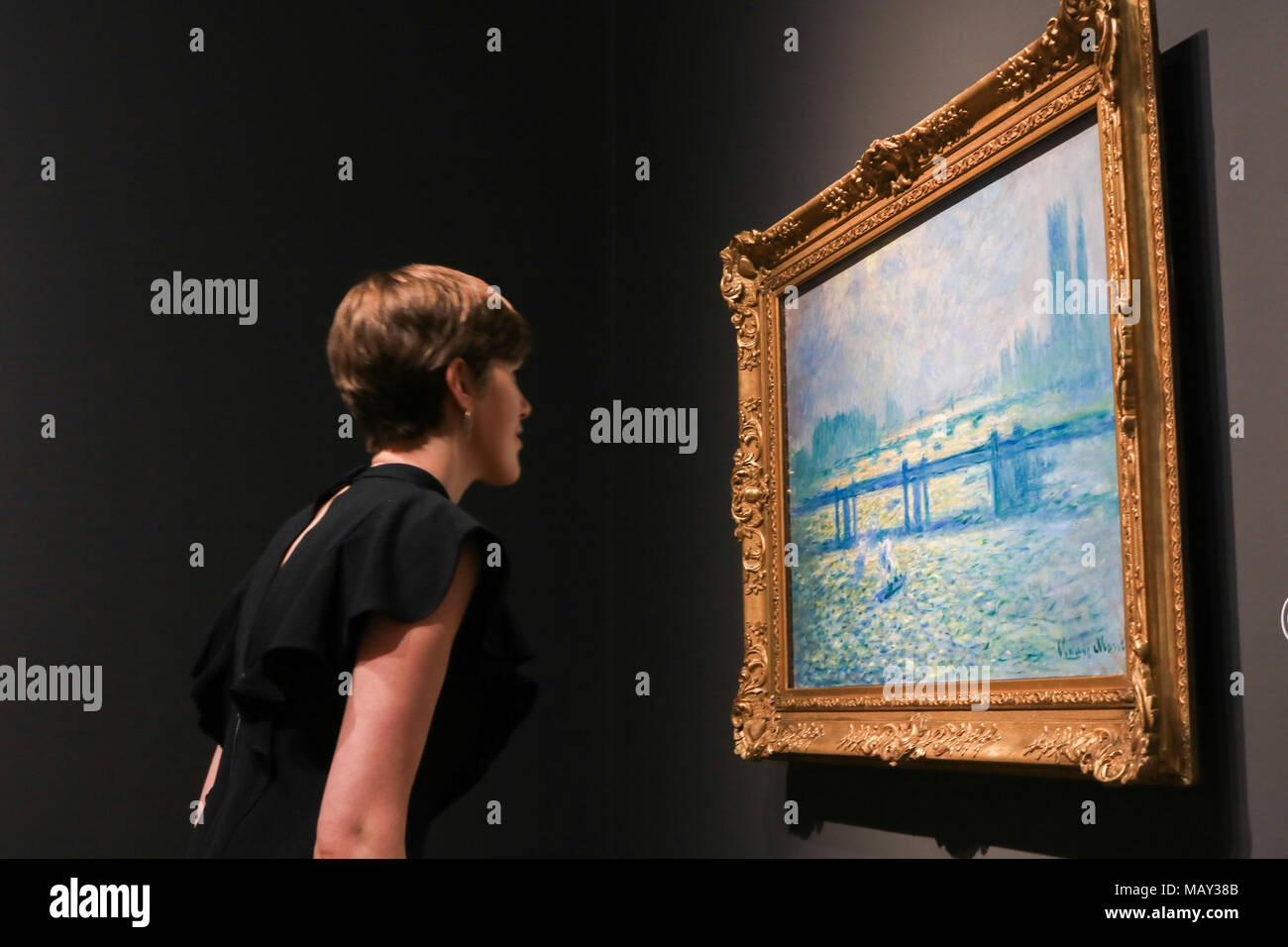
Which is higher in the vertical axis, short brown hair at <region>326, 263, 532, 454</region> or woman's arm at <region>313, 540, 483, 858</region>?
short brown hair at <region>326, 263, 532, 454</region>

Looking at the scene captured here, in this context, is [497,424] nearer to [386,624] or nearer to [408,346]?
[408,346]

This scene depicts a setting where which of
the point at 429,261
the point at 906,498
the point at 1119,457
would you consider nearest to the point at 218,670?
the point at 906,498

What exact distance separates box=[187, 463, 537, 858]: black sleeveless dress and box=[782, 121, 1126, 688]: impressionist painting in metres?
0.74

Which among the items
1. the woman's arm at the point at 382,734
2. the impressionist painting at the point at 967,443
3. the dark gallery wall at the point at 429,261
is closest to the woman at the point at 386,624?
the woman's arm at the point at 382,734

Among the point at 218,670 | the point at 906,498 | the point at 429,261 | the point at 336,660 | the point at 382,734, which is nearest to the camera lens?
the point at 382,734

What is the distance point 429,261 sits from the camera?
3.59 meters

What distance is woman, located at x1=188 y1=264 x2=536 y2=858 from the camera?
1387mm

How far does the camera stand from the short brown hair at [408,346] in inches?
65.2

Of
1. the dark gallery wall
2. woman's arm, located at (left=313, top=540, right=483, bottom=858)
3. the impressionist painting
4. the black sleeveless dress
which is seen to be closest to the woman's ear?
the black sleeveless dress

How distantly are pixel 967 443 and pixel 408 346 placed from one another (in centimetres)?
86

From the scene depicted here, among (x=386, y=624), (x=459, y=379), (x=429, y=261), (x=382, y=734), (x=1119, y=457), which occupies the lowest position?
(x=382, y=734)

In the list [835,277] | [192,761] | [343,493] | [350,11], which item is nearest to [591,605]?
[192,761]
